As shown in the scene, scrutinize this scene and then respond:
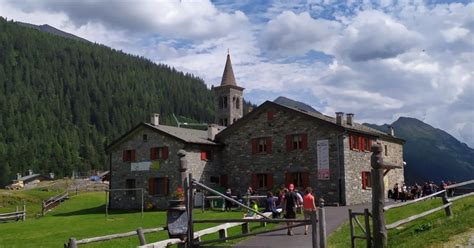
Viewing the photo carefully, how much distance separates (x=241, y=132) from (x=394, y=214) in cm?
2280

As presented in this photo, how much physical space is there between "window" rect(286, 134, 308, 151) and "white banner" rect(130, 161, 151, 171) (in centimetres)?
1215

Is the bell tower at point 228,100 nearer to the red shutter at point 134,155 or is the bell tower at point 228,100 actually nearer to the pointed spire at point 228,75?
the pointed spire at point 228,75

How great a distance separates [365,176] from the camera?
4378 centimetres

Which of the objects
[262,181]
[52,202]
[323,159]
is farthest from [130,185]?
[323,159]

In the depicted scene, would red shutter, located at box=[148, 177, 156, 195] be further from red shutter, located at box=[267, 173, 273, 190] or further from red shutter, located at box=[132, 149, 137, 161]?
red shutter, located at box=[267, 173, 273, 190]

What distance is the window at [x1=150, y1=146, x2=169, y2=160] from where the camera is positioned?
4609 cm

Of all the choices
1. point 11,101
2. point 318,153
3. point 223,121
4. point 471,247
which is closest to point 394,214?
point 471,247

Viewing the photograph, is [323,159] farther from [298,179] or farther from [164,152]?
[164,152]

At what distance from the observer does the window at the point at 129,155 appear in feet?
160

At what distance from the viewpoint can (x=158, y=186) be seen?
4641 cm

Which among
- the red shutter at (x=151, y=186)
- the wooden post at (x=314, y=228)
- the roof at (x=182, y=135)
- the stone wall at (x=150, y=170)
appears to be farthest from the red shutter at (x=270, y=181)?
the wooden post at (x=314, y=228)

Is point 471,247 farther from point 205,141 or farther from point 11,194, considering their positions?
point 11,194

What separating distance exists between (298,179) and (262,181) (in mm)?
3332

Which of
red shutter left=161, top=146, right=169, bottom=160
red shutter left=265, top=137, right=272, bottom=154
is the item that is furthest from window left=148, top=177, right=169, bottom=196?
red shutter left=265, top=137, right=272, bottom=154
